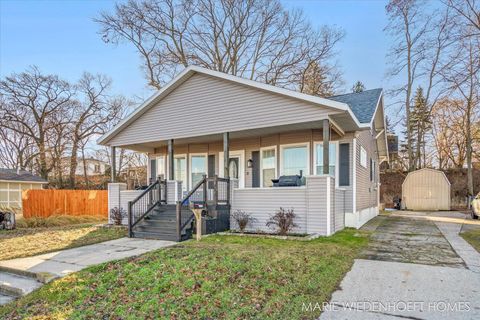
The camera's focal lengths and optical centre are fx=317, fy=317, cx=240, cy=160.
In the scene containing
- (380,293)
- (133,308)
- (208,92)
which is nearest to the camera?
(133,308)

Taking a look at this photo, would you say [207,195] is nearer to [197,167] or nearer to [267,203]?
[267,203]

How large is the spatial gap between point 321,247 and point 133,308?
4247 mm

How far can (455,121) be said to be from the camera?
26391mm

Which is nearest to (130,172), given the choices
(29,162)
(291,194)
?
(29,162)

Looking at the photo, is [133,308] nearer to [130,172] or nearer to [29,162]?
[130,172]

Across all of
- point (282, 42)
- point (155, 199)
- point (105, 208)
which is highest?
point (282, 42)

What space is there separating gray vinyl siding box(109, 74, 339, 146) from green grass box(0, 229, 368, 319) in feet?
13.7

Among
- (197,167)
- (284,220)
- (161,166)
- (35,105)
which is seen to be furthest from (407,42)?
(35,105)

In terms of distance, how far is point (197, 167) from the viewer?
13.5 meters

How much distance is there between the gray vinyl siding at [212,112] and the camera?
9102 millimetres

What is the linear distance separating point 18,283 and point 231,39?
2211 centimetres

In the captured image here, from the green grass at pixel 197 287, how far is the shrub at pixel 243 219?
308 cm

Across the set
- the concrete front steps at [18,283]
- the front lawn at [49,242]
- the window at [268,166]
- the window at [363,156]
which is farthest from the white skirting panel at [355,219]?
the concrete front steps at [18,283]

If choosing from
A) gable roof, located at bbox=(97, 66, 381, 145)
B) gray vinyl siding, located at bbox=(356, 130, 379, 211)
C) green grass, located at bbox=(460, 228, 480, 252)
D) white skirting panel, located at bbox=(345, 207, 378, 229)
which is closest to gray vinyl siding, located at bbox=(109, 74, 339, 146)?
gable roof, located at bbox=(97, 66, 381, 145)
